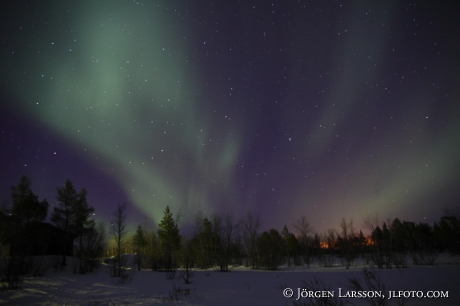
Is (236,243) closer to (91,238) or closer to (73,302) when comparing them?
(91,238)

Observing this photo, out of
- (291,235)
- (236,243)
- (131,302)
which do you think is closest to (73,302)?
(131,302)

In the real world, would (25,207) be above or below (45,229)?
above

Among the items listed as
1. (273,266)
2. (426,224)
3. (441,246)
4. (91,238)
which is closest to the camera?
(91,238)

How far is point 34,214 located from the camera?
3269 centimetres

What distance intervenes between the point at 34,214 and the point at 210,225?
32.3m

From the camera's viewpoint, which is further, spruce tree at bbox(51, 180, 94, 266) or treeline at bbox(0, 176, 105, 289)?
spruce tree at bbox(51, 180, 94, 266)

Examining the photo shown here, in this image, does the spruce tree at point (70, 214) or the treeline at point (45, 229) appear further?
the spruce tree at point (70, 214)

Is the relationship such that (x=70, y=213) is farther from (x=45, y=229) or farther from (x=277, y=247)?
(x=277, y=247)

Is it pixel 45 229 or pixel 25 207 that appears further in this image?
pixel 45 229

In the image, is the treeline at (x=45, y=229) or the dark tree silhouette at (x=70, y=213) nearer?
the treeline at (x=45, y=229)

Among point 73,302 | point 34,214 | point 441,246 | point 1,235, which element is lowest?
point 441,246

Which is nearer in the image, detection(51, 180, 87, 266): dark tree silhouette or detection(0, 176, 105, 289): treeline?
detection(0, 176, 105, 289): treeline

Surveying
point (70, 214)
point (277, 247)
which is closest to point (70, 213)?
point (70, 214)

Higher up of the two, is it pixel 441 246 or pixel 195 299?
pixel 195 299
